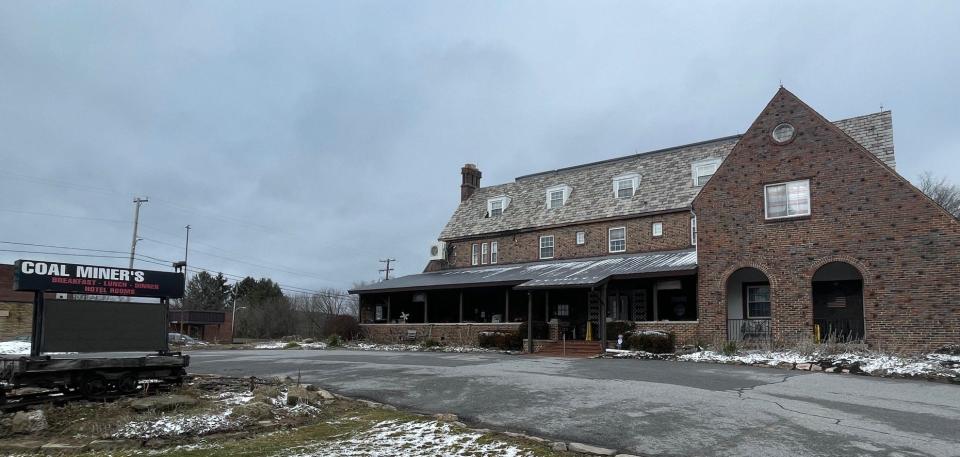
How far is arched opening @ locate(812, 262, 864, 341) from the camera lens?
22266 mm

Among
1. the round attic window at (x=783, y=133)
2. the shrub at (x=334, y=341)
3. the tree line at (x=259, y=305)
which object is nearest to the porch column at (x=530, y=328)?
the round attic window at (x=783, y=133)

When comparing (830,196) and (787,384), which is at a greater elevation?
(830,196)

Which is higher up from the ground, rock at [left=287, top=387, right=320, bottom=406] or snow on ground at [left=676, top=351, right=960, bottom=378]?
snow on ground at [left=676, top=351, right=960, bottom=378]

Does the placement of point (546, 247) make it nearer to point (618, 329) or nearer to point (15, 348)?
point (618, 329)

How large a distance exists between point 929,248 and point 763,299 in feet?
19.3

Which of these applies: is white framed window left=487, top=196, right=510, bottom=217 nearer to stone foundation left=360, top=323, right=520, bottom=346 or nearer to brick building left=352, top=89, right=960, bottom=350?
brick building left=352, top=89, right=960, bottom=350

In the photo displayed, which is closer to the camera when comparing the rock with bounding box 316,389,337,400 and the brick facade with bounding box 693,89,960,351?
the rock with bounding box 316,389,337,400

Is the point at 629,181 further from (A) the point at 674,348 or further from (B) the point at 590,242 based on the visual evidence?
(A) the point at 674,348

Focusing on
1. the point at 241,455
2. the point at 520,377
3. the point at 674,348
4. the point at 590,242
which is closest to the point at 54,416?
the point at 241,455

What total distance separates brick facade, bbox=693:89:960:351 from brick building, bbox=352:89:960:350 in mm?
39

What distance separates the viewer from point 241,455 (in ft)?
27.1

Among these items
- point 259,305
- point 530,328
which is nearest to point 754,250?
point 530,328

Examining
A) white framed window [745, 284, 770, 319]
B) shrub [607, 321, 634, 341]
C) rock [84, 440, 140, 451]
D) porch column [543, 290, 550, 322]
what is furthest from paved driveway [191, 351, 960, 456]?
porch column [543, 290, 550, 322]

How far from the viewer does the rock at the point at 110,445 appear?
8.88 meters
